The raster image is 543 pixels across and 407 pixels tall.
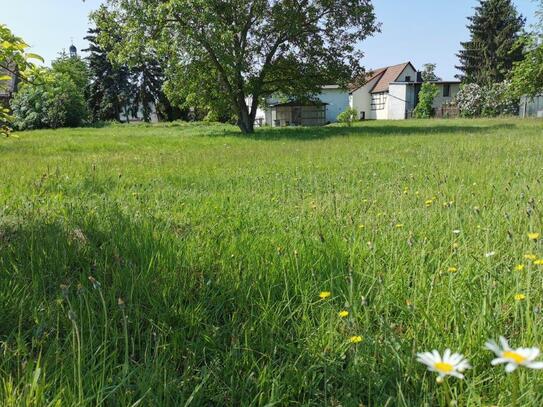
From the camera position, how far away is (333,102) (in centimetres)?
6269

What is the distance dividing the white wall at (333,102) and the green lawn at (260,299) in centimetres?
5972

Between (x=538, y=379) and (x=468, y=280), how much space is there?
0.72 metres

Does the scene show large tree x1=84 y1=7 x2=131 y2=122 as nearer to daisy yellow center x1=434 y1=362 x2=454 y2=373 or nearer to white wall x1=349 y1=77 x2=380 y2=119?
white wall x1=349 y1=77 x2=380 y2=119

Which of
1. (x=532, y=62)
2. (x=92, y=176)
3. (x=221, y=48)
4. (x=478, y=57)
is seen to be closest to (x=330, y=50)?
(x=221, y=48)

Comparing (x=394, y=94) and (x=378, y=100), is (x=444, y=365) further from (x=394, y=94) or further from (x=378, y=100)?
(x=378, y=100)

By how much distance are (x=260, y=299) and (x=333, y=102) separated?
62.8 meters

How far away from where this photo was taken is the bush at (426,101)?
51.2m

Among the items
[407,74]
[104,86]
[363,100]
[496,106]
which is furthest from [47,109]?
[407,74]

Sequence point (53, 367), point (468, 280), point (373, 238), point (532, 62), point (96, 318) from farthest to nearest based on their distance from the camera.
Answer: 1. point (532, 62)
2. point (373, 238)
3. point (468, 280)
4. point (96, 318)
5. point (53, 367)

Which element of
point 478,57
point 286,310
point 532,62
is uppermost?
point 478,57

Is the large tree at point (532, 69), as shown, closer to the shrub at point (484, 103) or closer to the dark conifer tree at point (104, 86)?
the shrub at point (484, 103)

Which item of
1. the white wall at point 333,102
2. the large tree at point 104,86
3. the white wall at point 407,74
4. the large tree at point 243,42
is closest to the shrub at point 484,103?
the white wall at point 407,74

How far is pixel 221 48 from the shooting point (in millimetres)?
19125

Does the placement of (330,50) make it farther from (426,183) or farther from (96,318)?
(96,318)
